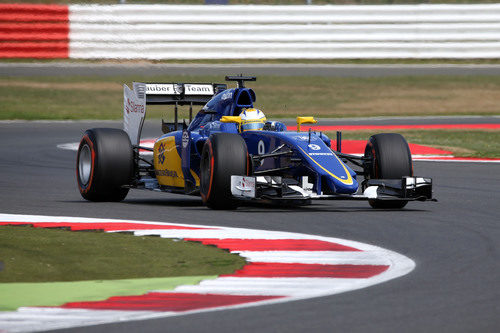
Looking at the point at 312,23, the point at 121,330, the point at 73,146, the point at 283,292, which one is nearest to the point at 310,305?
the point at 283,292

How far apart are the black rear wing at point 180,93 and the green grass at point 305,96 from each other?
42.9ft

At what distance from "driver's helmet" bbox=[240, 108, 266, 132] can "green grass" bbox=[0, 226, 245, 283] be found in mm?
3056

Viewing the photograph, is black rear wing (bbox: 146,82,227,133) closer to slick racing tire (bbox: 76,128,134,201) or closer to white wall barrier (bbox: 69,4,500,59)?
slick racing tire (bbox: 76,128,134,201)

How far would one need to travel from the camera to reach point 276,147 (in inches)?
464

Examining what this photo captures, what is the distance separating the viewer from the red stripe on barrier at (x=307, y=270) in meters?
7.61

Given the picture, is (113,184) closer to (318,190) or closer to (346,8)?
(318,190)

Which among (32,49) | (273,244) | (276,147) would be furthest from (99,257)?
(32,49)

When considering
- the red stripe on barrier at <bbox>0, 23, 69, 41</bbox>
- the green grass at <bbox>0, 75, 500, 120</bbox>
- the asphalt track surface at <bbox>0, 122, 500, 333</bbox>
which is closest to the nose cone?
the asphalt track surface at <bbox>0, 122, 500, 333</bbox>

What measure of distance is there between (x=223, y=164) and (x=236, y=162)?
15 centimetres

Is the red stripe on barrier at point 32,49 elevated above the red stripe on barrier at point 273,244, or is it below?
above

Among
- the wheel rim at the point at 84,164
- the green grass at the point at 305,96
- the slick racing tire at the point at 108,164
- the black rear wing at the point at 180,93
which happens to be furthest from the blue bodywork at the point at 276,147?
the green grass at the point at 305,96

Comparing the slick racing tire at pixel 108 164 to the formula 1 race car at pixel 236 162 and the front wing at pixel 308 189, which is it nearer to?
the formula 1 race car at pixel 236 162

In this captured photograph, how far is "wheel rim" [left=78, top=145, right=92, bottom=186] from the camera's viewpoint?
514 inches

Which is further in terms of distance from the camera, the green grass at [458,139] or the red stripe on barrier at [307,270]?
the green grass at [458,139]
